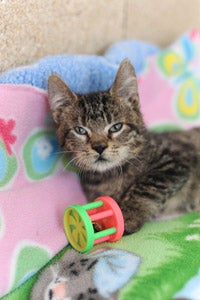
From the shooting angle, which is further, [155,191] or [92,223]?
[155,191]

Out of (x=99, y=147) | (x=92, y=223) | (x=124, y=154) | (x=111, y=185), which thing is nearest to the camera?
(x=92, y=223)

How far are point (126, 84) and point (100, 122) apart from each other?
211 mm

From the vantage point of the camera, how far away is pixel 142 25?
9.20 feet

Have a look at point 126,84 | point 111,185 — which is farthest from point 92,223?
point 126,84

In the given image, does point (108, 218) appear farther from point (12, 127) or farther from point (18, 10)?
point (18, 10)

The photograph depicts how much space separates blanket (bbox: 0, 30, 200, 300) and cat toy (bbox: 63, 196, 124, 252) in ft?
0.18

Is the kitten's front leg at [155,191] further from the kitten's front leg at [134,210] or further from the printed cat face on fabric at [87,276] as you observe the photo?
the printed cat face on fabric at [87,276]

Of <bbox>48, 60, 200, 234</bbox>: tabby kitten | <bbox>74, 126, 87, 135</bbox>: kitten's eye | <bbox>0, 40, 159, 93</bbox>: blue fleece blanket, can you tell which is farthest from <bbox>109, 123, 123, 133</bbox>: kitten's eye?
<bbox>0, 40, 159, 93</bbox>: blue fleece blanket

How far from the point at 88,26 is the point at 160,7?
84 cm

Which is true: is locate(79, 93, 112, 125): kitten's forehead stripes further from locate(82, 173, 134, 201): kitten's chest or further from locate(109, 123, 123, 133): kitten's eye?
locate(82, 173, 134, 201): kitten's chest

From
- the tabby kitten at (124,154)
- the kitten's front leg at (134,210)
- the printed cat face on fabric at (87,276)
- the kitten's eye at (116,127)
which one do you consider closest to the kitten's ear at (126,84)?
the tabby kitten at (124,154)

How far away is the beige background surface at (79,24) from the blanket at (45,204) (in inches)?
6.4

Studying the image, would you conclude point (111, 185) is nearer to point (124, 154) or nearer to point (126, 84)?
point (124, 154)

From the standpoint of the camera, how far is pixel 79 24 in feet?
7.43
